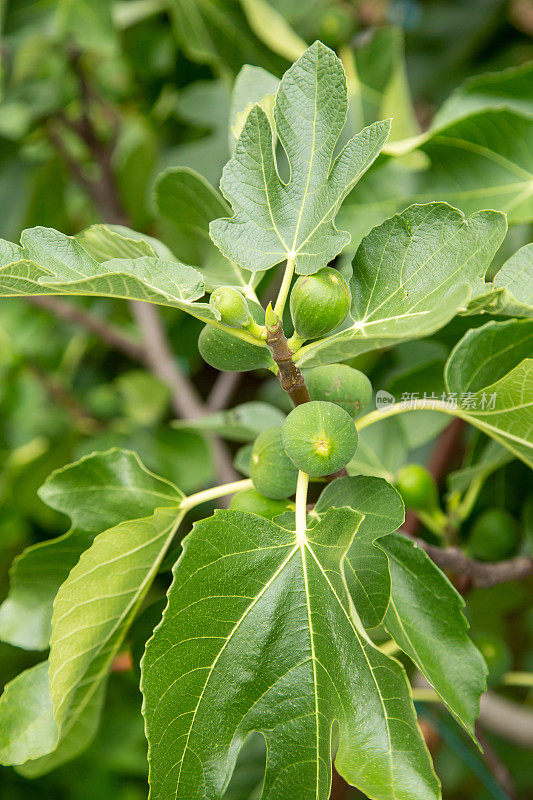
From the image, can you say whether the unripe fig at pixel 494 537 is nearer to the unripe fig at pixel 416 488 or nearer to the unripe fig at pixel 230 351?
the unripe fig at pixel 416 488

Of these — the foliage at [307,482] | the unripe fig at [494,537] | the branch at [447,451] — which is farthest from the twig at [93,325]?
the unripe fig at [494,537]

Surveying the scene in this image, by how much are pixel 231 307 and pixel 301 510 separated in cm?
18

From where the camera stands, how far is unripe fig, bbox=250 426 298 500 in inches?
23.2

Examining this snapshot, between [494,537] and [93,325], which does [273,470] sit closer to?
[494,537]

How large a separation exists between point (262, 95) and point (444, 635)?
0.53 m

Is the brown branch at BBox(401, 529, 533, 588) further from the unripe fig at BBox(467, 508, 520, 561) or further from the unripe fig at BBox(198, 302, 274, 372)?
the unripe fig at BBox(198, 302, 274, 372)

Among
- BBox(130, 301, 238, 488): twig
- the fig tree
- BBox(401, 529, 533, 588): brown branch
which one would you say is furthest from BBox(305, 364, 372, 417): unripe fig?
BBox(130, 301, 238, 488): twig

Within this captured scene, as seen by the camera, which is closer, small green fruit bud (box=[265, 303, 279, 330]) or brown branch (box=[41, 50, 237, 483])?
small green fruit bud (box=[265, 303, 279, 330])

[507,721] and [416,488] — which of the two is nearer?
[416,488]

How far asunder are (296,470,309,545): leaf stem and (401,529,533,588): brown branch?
0.68 feet

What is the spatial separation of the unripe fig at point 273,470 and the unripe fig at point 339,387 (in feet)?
0.18

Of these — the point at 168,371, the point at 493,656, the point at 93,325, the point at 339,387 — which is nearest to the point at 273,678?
the point at 339,387

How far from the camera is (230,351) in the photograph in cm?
56

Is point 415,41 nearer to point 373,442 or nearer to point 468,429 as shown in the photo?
point 468,429
